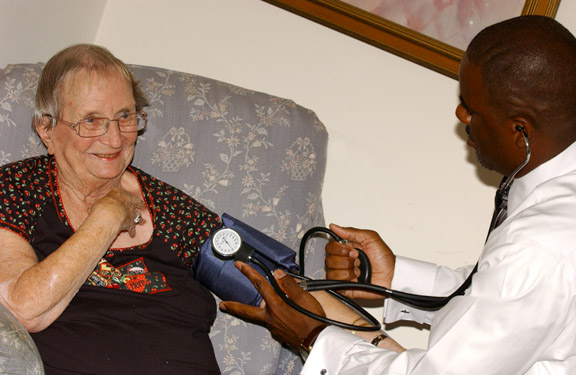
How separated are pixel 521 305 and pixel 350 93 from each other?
1.29 meters

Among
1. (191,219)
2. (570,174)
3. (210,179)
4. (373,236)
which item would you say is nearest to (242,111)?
(210,179)

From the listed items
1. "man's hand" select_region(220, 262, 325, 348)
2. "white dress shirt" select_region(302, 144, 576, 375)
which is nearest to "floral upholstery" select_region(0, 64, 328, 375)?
"man's hand" select_region(220, 262, 325, 348)

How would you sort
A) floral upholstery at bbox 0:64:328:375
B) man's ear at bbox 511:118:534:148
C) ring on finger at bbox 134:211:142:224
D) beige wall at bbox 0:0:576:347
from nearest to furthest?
man's ear at bbox 511:118:534:148
ring on finger at bbox 134:211:142:224
floral upholstery at bbox 0:64:328:375
beige wall at bbox 0:0:576:347

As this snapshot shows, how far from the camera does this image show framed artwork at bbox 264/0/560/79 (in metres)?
2.37

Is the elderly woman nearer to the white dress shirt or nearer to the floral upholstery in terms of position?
the floral upholstery

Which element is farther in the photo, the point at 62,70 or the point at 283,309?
the point at 62,70

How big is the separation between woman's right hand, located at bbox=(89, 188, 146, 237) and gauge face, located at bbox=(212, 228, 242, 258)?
0.77ft

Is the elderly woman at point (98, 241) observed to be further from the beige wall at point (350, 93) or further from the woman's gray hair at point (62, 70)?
the beige wall at point (350, 93)

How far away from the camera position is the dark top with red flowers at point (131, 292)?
1.79 meters

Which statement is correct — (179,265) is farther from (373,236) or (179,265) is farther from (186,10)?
(186,10)

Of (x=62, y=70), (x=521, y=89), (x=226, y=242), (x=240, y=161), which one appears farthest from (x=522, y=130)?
(x=62, y=70)

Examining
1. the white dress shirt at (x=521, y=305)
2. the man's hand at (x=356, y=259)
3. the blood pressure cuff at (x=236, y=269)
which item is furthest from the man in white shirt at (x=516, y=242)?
the man's hand at (x=356, y=259)

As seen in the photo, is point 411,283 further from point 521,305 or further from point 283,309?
point 521,305

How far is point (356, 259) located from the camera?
2049 mm
